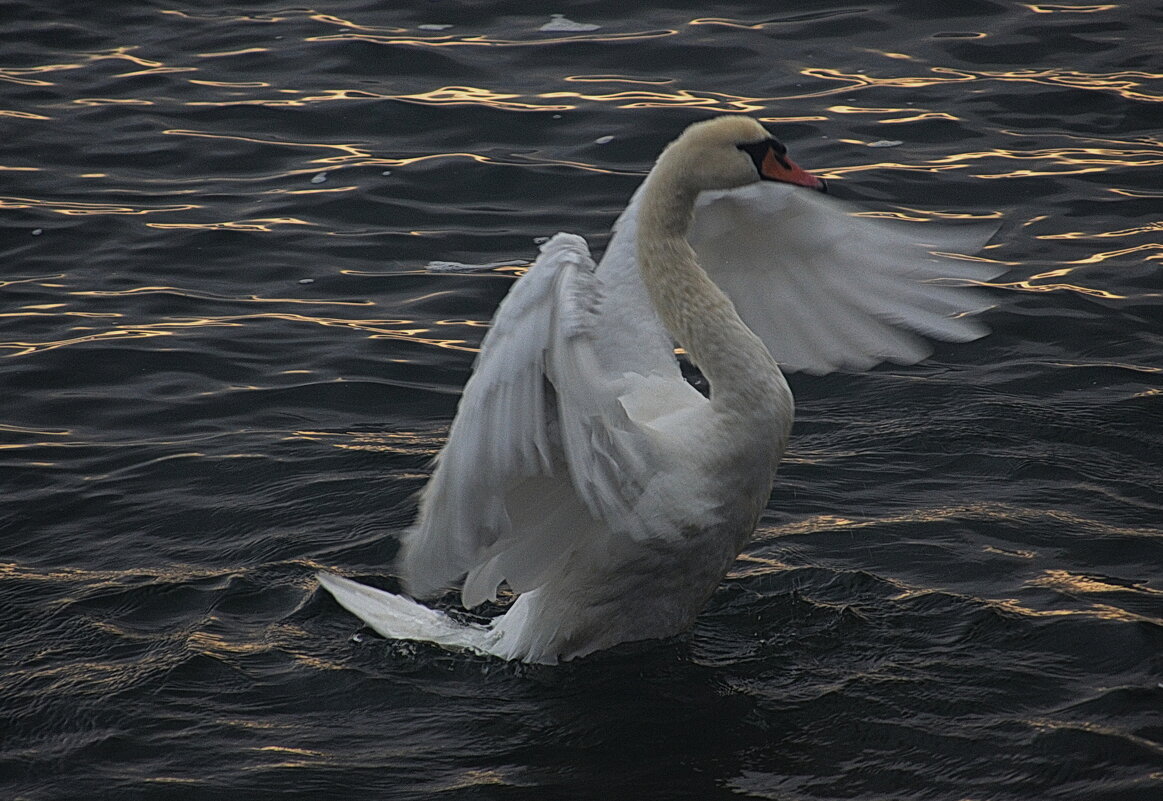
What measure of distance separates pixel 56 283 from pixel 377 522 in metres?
3.30

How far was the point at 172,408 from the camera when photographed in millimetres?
7453

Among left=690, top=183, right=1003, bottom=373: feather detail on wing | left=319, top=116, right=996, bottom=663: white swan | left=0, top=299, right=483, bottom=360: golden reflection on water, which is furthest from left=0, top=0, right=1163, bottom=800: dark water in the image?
left=690, top=183, right=1003, bottom=373: feather detail on wing

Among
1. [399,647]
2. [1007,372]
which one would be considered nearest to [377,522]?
[399,647]

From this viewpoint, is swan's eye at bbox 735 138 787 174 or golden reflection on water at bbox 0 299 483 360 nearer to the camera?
swan's eye at bbox 735 138 787 174

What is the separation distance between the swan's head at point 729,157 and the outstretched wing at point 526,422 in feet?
3.66

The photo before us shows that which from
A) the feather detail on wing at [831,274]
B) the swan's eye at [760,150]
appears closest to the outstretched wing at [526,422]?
the swan's eye at [760,150]

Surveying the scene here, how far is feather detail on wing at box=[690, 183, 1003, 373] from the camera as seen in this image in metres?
5.62

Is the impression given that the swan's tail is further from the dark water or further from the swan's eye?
the swan's eye

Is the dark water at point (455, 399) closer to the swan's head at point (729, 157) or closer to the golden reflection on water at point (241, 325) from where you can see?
the golden reflection on water at point (241, 325)

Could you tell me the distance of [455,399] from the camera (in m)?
7.51

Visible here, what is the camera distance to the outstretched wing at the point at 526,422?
4.00m

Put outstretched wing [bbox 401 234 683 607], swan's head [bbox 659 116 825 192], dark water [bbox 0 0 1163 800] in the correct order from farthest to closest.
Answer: swan's head [bbox 659 116 825 192] → dark water [bbox 0 0 1163 800] → outstretched wing [bbox 401 234 683 607]

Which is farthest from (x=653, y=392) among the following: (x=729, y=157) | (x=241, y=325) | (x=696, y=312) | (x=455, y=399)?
(x=241, y=325)

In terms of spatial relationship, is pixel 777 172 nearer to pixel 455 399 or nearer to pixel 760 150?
pixel 760 150
